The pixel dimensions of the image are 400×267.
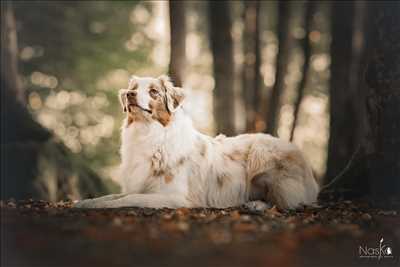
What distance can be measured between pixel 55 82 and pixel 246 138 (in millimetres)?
8729

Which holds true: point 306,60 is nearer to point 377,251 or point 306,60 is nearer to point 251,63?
point 251,63

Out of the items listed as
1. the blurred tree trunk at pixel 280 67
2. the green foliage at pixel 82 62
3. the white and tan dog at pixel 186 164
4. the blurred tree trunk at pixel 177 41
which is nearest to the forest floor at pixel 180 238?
the white and tan dog at pixel 186 164

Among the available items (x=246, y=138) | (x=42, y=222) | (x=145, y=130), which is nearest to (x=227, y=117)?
(x=246, y=138)

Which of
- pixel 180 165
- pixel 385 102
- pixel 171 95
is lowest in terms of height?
pixel 180 165

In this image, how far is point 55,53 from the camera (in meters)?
13.1

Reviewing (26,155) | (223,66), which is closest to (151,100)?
(26,155)

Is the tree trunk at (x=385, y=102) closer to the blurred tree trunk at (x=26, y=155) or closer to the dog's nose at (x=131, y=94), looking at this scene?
the dog's nose at (x=131, y=94)

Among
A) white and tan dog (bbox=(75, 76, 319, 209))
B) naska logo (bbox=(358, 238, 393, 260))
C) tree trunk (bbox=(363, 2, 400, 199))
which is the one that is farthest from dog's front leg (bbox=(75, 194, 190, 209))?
tree trunk (bbox=(363, 2, 400, 199))

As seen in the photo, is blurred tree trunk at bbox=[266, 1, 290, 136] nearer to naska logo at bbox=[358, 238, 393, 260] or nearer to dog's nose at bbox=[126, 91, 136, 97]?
dog's nose at bbox=[126, 91, 136, 97]

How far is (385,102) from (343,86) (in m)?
3.16

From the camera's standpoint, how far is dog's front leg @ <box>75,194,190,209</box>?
17.5 ft

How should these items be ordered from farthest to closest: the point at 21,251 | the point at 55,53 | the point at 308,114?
1. the point at 308,114
2. the point at 55,53
3. the point at 21,251

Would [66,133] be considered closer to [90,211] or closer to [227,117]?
[227,117]

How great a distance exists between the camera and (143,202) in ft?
17.8
